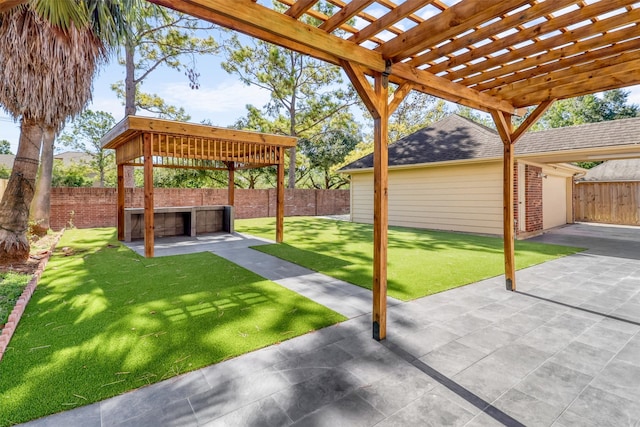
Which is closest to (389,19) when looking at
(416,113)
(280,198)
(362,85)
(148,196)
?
(362,85)

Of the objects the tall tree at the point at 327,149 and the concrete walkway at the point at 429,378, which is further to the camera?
the tall tree at the point at 327,149

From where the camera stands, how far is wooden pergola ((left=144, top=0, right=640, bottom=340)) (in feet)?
7.11

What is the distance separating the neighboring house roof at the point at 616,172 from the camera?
13.8 m

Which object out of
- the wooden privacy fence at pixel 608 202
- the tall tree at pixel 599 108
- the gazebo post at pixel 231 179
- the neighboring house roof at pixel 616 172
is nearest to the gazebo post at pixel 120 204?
the gazebo post at pixel 231 179

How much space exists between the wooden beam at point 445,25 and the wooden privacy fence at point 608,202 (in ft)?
53.1

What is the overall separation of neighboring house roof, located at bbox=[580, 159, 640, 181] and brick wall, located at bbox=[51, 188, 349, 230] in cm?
1277

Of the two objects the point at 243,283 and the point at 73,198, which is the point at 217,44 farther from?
the point at 243,283

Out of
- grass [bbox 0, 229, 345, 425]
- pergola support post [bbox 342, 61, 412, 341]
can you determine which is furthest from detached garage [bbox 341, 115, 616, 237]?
grass [bbox 0, 229, 345, 425]

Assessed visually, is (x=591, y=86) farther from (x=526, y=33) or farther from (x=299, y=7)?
(x=299, y=7)

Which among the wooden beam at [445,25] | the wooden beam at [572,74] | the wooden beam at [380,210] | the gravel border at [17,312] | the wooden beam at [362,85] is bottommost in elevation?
the gravel border at [17,312]

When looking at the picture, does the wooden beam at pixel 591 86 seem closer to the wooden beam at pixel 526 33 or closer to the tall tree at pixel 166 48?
the wooden beam at pixel 526 33

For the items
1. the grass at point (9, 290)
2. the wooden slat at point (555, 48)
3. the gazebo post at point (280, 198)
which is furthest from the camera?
the gazebo post at point (280, 198)

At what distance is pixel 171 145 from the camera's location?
24.3 ft

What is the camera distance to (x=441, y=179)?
1102cm
